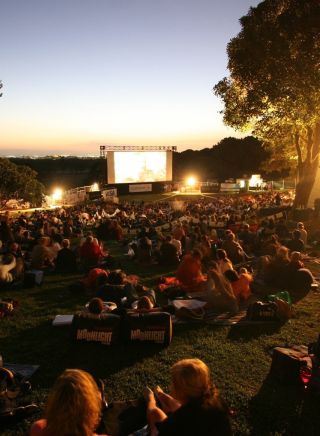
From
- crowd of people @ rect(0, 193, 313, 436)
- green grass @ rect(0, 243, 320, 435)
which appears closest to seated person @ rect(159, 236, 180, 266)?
crowd of people @ rect(0, 193, 313, 436)

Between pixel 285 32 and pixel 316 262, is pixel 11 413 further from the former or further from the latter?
pixel 285 32

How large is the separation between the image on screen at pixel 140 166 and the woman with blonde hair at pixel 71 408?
43723mm

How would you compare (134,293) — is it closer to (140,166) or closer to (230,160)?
(140,166)

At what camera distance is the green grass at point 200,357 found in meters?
4.44

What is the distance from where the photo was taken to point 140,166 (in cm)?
4753

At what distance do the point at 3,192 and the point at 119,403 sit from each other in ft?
150

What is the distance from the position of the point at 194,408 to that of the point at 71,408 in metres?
0.95

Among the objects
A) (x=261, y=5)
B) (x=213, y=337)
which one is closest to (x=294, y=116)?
(x=261, y=5)

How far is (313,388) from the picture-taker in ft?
15.8

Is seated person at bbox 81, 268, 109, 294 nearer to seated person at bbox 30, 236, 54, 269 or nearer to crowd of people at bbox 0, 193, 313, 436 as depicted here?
crowd of people at bbox 0, 193, 313, 436

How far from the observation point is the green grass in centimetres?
444

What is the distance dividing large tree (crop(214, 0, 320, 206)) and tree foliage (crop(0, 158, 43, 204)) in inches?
1273

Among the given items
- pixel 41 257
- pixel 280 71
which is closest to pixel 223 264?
pixel 41 257

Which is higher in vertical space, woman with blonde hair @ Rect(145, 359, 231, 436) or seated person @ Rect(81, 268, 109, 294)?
woman with blonde hair @ Rect(145, 359, 231, 436)
